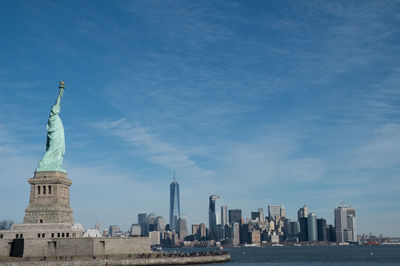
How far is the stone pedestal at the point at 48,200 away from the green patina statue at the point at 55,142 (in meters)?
2.06

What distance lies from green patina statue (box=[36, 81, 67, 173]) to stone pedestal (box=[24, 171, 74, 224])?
2055mm

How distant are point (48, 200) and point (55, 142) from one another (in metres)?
12.0

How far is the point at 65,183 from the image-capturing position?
Result: 98.9 meters

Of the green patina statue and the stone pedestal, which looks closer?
the stone pedestal

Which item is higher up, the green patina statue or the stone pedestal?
the green patina statue

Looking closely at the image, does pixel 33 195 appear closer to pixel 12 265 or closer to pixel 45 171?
pixel 45 171

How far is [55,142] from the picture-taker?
10025 centimetres

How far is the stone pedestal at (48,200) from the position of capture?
93.8 metres

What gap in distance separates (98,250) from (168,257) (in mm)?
14881

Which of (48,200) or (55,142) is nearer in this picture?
(48,200)

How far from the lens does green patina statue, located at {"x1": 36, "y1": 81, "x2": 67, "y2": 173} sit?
98.4m

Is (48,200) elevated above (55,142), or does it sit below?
below

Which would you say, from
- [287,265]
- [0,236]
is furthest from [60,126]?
[287,265]

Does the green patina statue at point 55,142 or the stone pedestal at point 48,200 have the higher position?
the green patina statue at point 55,142
